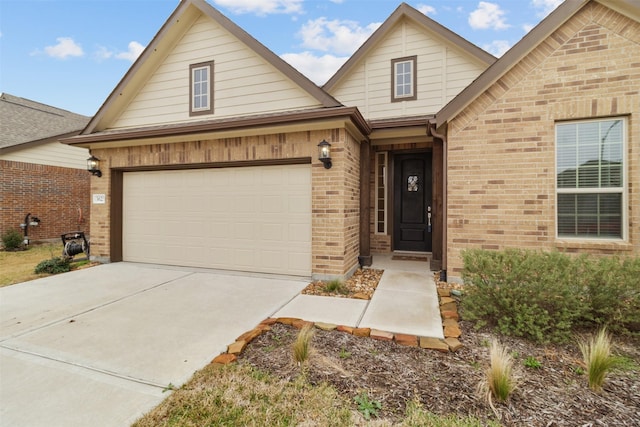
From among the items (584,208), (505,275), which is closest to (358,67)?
(584,208)

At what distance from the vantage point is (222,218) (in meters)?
6.42

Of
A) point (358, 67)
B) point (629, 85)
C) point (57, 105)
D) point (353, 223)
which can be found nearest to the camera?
point (629, 85)

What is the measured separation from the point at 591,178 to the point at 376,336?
14.5ft

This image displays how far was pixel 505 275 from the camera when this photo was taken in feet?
11.0

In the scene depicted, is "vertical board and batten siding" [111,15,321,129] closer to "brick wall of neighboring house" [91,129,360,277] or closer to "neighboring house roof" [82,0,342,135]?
"neighboring house roof" [82,0,342,135]

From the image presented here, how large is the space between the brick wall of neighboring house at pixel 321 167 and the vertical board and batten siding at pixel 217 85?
923 mm

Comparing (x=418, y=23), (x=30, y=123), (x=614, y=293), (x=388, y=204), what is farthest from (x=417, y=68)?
(x=30, y=123)

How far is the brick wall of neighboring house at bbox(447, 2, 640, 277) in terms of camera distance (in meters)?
4.43

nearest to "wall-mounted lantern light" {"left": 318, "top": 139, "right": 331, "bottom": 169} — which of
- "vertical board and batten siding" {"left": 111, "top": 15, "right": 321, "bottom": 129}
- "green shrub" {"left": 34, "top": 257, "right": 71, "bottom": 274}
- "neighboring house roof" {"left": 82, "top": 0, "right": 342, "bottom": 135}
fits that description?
"neighboring house roof" {"left": 82, "top": 0, "right": 342, "bottom": 135}

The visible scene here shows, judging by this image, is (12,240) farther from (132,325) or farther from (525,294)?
(525,294)

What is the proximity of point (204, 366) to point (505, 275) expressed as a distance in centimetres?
334

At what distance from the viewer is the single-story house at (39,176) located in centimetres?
1018

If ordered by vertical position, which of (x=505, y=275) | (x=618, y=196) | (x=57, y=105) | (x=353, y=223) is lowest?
(x=505, y=275)

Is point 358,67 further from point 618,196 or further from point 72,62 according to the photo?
point 72,62
